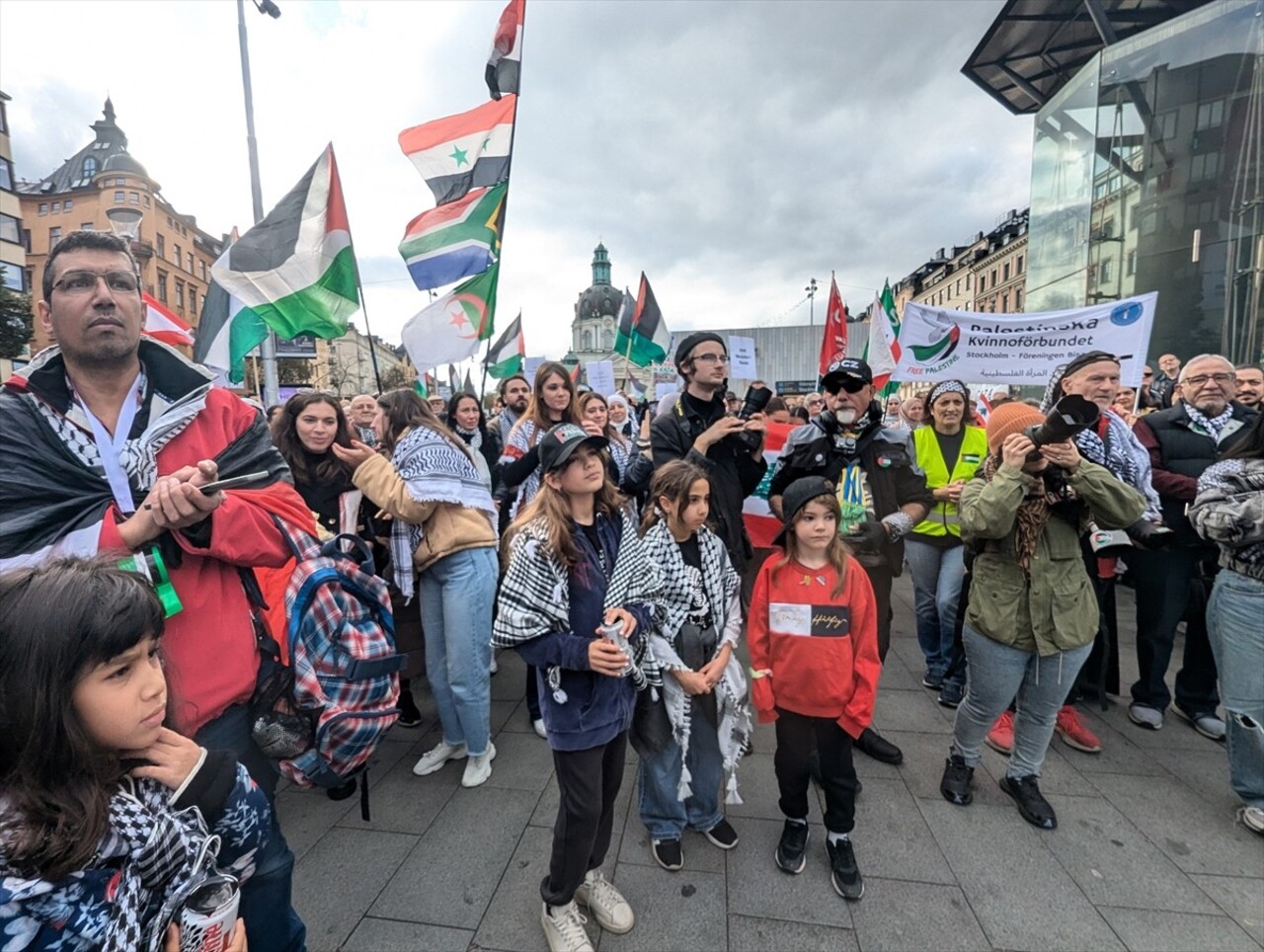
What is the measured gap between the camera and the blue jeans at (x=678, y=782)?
2.45m

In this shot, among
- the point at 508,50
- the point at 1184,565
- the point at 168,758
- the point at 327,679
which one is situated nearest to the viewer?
the point at 168,758

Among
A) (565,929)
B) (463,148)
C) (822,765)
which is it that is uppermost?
(463,148)

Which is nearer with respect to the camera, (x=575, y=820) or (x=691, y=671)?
(x=575, y=820)

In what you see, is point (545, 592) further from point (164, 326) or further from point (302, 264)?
point (164, 326)

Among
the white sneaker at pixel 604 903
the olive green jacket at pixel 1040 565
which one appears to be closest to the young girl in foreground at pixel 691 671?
the white sneaker at pixel 604 903

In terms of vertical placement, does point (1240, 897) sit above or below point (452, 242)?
below

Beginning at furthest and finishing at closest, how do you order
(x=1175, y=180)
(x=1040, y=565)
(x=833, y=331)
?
(x=1175, y=180), (x=833, y=331), (x=1040, y=565)

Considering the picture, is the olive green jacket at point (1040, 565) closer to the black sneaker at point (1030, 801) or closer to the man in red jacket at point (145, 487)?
the black sneaker at point (1030, 801)

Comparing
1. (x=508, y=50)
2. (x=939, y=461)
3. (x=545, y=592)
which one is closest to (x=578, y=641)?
(x=545, y=592)

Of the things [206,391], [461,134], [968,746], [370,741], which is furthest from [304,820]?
[461,134]

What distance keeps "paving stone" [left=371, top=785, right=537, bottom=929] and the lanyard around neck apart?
184 centimetres

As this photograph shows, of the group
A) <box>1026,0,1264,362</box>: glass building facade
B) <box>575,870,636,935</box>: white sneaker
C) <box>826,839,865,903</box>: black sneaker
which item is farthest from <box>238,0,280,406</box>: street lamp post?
<box>1026,0,1264,362</box>: glass building facade

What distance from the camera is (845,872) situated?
7.47 feet

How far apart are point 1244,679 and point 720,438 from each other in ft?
8.96
